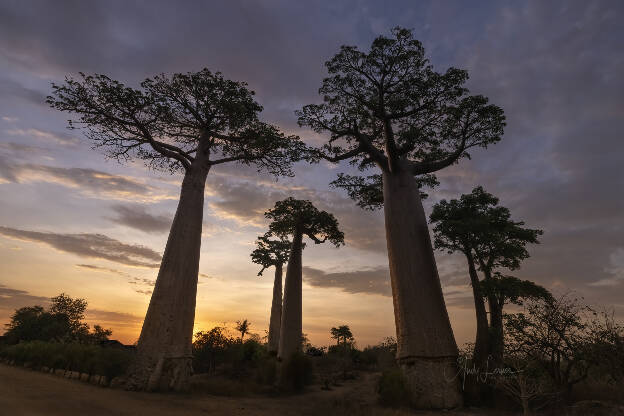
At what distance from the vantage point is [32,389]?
7.63 meters

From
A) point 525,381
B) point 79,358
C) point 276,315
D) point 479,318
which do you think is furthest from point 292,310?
point 525,381

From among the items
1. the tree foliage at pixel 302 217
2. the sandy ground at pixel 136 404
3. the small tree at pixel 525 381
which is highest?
the tree foliage at pixel 302 217

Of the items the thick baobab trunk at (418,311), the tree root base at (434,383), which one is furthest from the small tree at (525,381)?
the thick baobab trunk at (418,311)

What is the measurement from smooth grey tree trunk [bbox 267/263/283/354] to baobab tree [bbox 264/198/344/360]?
6947 millimetres

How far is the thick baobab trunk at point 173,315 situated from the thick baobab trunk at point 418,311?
6.40 meters

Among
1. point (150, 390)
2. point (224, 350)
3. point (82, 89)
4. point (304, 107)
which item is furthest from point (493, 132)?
point (224, 350)

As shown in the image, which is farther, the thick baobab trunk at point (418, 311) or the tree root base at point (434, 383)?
the thick baobab trunk at point (418, 311)

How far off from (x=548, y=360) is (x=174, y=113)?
1455 cm

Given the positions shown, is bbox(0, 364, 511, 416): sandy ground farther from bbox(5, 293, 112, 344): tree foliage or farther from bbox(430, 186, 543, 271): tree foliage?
bbox(5, 293, 112, 344): tree foliage

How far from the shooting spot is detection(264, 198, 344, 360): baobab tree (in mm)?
16891

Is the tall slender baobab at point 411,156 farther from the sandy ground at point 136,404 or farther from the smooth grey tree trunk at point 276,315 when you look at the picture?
the smooth grey tree trunk at point 276,315

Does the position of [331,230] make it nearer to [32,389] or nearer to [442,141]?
[442,141]

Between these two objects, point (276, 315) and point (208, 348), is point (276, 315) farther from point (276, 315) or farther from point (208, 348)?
point (208, 348)

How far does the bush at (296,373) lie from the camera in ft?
43.9
